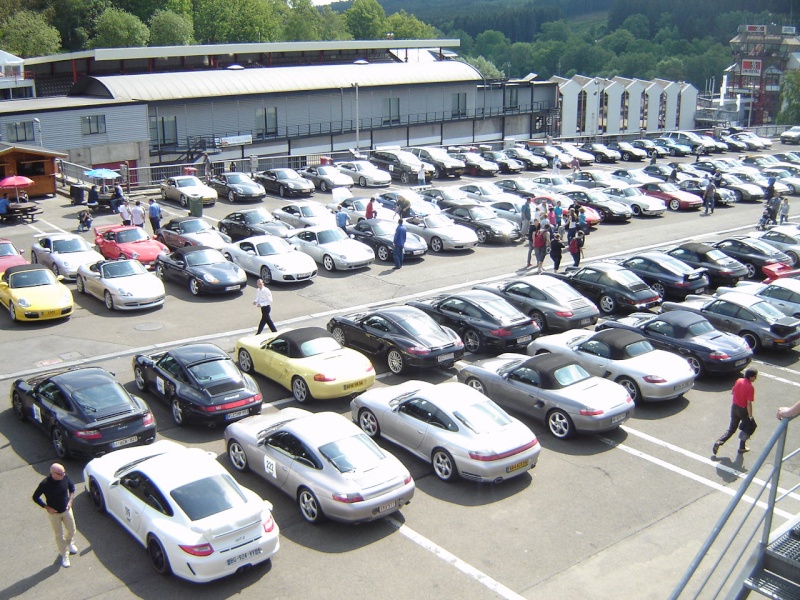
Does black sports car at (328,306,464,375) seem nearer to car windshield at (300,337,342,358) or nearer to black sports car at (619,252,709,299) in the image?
car windshield at (300,337,342,358)

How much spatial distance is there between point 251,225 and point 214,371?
14664 mm

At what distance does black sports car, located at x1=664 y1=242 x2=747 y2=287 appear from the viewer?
79.2 feet

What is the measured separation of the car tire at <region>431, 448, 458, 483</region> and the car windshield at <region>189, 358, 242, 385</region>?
4204 mm

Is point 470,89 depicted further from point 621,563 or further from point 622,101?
point 621,563

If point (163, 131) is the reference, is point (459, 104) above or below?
above

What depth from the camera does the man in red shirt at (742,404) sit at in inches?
538

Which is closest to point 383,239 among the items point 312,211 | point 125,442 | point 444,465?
point 312,211

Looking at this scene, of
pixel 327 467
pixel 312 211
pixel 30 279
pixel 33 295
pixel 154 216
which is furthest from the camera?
pixel 312 211

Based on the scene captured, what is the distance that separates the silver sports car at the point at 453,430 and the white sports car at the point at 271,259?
34.4 feet

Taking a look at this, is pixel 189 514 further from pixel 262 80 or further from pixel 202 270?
pixel 262 80

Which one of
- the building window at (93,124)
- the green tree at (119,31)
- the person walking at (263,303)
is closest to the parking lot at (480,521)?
the person walking at (263,303)

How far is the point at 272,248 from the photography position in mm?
25250

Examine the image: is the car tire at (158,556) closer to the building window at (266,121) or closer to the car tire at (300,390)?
the car tire at (300,390)

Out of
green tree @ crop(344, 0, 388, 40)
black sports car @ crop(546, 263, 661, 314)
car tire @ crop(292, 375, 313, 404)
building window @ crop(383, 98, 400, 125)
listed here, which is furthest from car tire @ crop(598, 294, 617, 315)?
green tree @ crop(344, 0, 388, 40)
